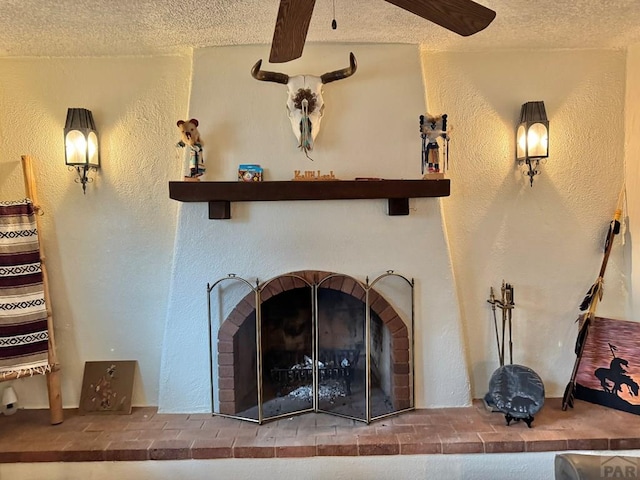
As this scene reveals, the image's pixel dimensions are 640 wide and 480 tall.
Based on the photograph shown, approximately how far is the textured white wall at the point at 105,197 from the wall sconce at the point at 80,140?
8 centimetres

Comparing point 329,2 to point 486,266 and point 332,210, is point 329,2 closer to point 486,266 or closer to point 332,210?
point 332,210

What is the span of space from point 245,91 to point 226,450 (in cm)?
184

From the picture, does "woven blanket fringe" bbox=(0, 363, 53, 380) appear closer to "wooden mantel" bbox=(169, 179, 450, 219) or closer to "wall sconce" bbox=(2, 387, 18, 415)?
"wall sconce" bbox=(2, 387, 18, 415)

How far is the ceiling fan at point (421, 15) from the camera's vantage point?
132 cm

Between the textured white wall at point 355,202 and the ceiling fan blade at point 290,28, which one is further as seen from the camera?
the textured white wall at point 355,202

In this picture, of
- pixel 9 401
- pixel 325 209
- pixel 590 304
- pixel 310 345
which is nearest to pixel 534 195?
pixel 590 304

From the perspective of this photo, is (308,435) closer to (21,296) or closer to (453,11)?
(21,296)

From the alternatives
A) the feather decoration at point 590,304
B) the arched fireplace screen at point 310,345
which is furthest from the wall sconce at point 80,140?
the feather decoration at point 590,304

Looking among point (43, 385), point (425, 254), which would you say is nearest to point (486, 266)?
point (425, 254)

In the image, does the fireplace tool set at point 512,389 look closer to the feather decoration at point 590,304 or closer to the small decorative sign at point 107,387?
the feather decoration at point 590,304

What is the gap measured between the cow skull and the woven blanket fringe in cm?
178

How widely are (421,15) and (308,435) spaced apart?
73.9 inches

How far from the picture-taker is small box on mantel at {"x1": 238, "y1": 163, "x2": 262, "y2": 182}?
2230 millimetres

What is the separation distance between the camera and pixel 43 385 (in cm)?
241
